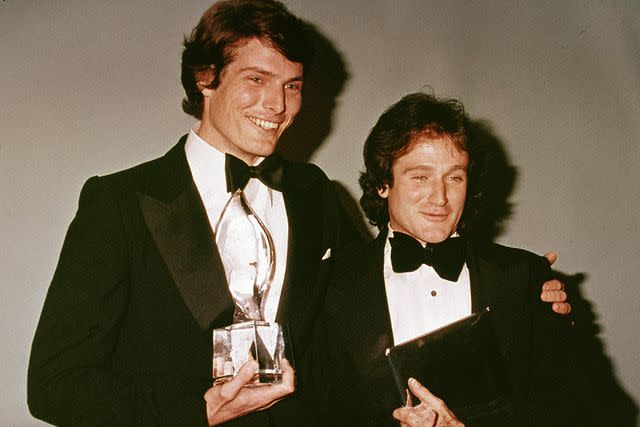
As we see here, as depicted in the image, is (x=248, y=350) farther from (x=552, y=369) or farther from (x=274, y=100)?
(x=552, y=369)

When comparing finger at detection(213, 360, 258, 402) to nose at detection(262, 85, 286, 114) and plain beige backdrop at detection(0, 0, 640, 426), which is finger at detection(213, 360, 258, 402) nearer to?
nose at detection(262, 85, 286, 114)

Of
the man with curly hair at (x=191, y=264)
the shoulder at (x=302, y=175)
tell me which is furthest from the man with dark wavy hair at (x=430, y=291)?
the shoulder at (x=302, y=175)

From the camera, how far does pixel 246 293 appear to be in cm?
139

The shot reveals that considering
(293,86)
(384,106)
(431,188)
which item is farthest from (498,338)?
(384,106)

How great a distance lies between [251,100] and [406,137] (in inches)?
18.2

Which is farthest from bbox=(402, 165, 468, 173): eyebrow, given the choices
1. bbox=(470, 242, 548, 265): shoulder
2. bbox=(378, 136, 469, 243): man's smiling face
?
bbox=(470, 242, 548, 265): shoulder

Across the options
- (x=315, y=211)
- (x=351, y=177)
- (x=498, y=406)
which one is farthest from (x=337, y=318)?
(x=351, y=177)

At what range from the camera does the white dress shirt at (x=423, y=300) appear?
1.55 meters

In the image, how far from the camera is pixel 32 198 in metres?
2.03

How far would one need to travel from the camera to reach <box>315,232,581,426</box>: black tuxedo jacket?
1.43 meters

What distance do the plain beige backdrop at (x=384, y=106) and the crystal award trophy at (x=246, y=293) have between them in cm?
93

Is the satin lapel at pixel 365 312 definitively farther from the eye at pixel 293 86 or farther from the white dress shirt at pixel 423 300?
the eye at pixel 293 86

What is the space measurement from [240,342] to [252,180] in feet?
1.97

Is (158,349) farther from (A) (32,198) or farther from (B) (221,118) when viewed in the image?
(A) (32,198)
